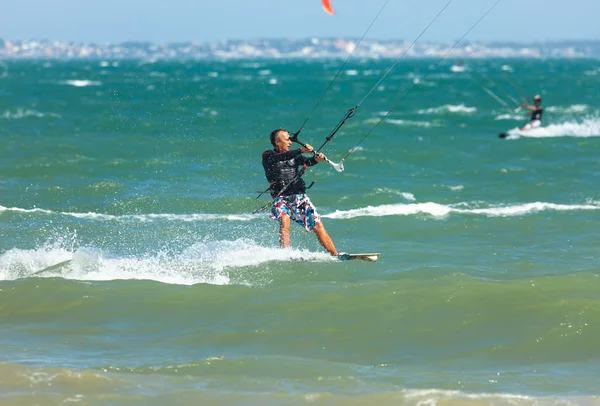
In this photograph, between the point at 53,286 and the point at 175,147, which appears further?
the point at 175,147

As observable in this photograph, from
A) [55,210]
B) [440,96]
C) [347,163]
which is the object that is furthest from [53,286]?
[440,96]

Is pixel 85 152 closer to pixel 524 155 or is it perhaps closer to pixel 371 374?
pixel 524 155

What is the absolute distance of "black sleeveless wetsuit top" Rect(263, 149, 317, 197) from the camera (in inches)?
434

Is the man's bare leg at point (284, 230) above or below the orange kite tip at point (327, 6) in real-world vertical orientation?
below

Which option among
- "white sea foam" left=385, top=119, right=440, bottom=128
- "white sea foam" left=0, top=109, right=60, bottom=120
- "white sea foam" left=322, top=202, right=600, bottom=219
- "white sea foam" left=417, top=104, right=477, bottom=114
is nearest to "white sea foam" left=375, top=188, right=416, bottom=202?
"white sea foam" left=322, top=202, right=600, bottom=219

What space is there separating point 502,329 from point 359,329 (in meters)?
1.37

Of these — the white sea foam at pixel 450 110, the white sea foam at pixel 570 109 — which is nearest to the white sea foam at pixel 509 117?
the white sea foam at pixel 450 110

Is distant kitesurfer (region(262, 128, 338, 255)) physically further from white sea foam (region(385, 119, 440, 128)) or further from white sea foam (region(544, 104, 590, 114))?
white sea foam (region(544, 104, 590, 114))

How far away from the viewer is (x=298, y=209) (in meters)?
11.3

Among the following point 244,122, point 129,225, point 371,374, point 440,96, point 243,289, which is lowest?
point 371,374

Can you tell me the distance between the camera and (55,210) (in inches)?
648

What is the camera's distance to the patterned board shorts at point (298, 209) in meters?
11.3

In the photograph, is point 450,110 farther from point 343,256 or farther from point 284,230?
point 284,230

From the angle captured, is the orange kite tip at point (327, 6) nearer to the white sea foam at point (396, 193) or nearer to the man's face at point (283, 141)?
the man's face at point (283, 141)
